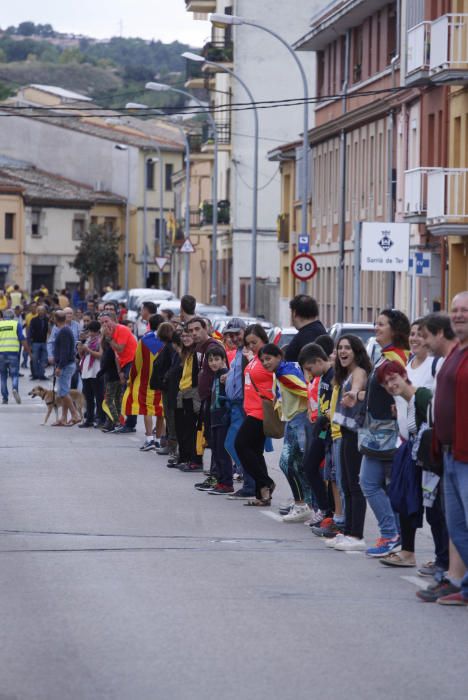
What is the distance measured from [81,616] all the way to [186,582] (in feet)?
4.86

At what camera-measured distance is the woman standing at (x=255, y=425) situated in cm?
1562

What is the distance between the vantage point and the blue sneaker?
12.3 meters

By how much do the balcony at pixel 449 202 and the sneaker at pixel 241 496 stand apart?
19.9 m

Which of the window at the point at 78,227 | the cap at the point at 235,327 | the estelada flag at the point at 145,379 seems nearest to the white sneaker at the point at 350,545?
the cap at the point at 235,327

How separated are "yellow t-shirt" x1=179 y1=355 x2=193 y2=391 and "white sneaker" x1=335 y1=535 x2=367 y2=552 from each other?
21.5 feet

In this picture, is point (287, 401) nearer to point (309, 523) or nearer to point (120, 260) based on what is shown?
point (309, 523)

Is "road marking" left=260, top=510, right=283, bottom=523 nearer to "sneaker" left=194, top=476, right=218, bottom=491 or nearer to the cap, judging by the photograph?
"sneaker" left=194, top=476, right=218, bottom=491

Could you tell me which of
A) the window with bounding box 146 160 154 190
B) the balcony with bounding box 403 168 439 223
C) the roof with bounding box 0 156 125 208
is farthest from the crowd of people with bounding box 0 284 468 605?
the window with bounding box 146 160 154 190

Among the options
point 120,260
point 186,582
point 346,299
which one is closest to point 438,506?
point 186,582

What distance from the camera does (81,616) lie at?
952 cm

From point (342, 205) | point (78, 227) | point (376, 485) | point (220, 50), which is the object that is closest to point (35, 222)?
point (78, 227)

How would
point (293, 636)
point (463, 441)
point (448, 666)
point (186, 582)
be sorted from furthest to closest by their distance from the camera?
point (186, 582), point (463, 441), point (293, 636), point (448, 666)

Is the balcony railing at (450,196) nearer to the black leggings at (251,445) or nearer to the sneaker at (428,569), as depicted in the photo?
the black leggings at (251,445)

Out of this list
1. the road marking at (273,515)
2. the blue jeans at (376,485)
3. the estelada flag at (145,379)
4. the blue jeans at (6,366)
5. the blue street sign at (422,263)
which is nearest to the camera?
the blue jeans at (376,485)
